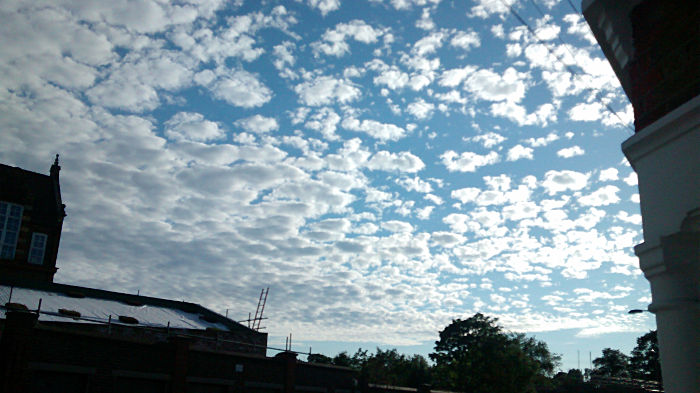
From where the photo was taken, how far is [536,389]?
6228cm

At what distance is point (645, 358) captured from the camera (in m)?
86.1

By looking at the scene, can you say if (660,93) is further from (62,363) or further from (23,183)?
(23,183)

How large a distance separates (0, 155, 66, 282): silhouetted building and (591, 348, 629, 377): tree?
288 feet

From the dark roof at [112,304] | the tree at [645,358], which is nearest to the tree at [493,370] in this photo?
the tree at [645,358]

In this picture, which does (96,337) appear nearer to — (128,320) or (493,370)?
(128,320)

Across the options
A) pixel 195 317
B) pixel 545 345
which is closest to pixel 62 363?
pixel 195 317

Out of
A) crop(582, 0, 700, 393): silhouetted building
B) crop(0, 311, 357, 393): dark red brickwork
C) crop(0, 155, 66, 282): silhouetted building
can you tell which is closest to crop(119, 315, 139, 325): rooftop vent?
crop(0, 311, 357, 393): dark red brickwork

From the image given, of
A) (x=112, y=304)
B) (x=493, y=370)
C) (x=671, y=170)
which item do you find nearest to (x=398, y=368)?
(x=493, y=370)

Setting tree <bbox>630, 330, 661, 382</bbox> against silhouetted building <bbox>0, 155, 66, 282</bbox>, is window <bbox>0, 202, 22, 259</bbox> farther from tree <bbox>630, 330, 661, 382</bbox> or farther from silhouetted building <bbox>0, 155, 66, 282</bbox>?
tree <bbox>630, 330, 661, 382</bbox>

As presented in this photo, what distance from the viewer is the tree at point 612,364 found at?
9549 cm

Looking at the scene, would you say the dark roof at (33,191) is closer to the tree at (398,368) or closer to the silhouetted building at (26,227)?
the silhouetted building at (26,227)

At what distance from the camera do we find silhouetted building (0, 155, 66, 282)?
110 ft

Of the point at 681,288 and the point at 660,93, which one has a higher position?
the point at 660,93

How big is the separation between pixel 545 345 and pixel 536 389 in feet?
84.6
